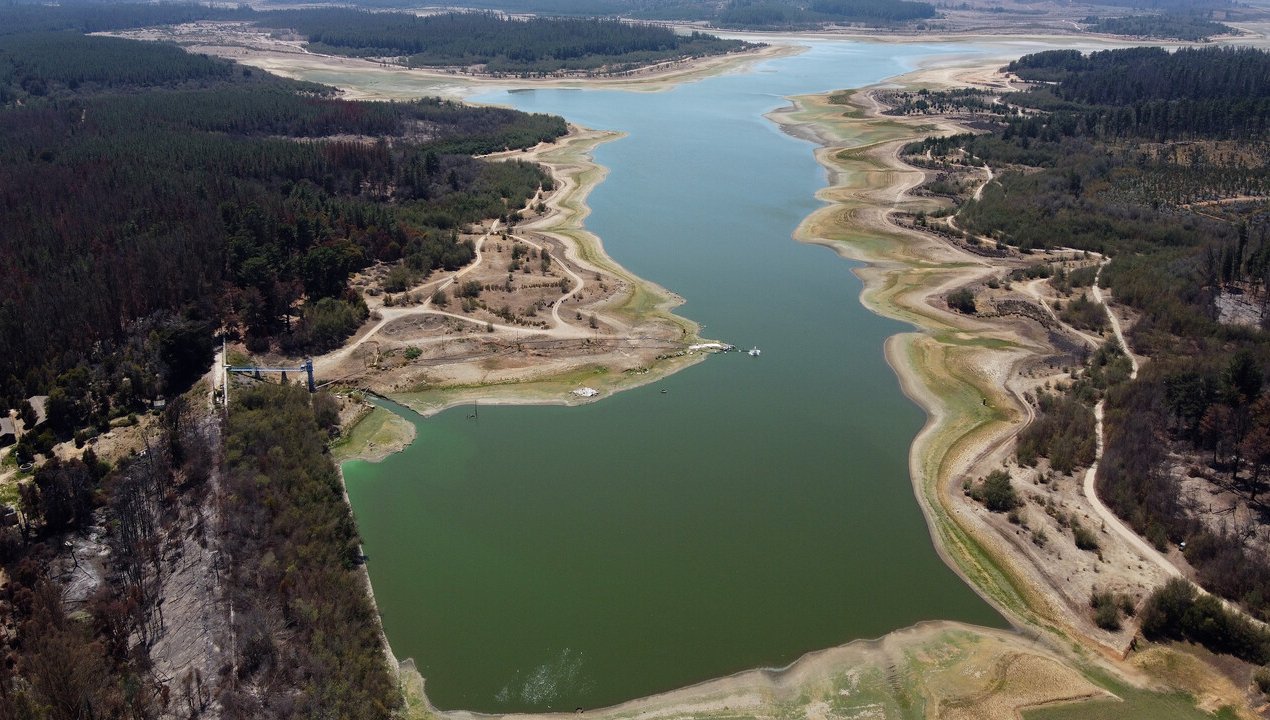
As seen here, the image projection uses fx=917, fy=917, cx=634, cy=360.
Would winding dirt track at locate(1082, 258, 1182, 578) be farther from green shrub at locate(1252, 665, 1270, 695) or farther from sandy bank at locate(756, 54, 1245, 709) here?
green shrub at locate(1252, 665, 1270, 695)

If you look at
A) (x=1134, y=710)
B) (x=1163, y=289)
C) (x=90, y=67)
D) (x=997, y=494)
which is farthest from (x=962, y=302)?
(x=90, y=67)

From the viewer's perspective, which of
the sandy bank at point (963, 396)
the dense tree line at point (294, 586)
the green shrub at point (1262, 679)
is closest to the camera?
the dense tree line at point (294, 586)

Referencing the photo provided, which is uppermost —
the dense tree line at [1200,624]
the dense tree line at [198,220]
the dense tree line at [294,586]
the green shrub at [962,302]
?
the dense tree line at [198,220]

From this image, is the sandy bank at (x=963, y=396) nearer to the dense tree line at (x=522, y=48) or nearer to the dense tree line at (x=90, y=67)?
the dense tree line at (x=522, y=48)

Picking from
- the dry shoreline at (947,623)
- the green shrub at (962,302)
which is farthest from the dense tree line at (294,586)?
the green shrub at (962,302)

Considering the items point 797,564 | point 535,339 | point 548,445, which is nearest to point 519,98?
point 535,339

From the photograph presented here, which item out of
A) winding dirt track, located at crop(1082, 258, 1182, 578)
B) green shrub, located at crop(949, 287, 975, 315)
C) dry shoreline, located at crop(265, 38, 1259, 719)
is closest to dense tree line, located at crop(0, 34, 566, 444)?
dry shoreline, located at crop(265, 38, 1259, 719)
